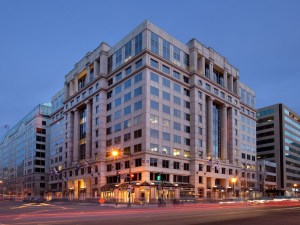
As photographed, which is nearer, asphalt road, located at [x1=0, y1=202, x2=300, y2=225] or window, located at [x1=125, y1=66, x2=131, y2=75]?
asphalt road, located at [x1=0, y1=202, x2=300, y2=225]

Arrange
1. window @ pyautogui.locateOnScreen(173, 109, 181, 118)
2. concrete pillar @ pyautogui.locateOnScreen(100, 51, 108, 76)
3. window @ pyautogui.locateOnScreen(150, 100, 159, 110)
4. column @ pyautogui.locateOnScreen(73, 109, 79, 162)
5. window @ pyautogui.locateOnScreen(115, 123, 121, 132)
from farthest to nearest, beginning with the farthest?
column @ pyautogui.locateOnScreen(73, 109, 79, 162) < concrete pillar @ pyautogui.locateOnScreen(100, 51, 108, 76) < window @ pyautogui.locateOnScreen(115, 123, 121, 132) < window @ pyautogui.locateOnScreen(173, 109, 181, 118) < window @ pyautogui.locateOnScreen(150, 100, 159, 110)

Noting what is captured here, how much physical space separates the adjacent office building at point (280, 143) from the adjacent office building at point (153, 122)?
44.6m

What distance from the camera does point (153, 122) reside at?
78250 millimetres

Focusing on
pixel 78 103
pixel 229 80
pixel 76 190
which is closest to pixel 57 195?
pixel 76 190

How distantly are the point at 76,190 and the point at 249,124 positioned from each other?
64677 millimetres

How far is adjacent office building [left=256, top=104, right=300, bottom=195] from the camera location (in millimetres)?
150875

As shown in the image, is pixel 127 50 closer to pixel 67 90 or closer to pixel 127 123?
pixel 127 123

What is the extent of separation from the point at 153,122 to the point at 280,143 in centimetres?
9392

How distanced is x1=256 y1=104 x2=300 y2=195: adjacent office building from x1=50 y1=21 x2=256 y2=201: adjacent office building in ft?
146

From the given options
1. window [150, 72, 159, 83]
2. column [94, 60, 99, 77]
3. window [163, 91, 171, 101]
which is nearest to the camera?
window [150, 72, 159, 83]

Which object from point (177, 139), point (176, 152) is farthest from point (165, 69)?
point (176, 152)

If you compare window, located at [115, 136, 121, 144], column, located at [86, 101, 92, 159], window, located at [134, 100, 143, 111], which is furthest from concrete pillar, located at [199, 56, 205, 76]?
column, located at [86, 101, 92, 159]

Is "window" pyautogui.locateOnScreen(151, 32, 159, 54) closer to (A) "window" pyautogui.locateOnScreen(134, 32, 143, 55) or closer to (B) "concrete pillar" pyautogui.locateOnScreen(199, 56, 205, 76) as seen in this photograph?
(A) "window" pyautogui.locateOnScreen(134, 32, 143, 55)

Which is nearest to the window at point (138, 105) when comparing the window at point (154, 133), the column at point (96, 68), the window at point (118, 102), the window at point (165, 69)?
the window at point (154, 133)
